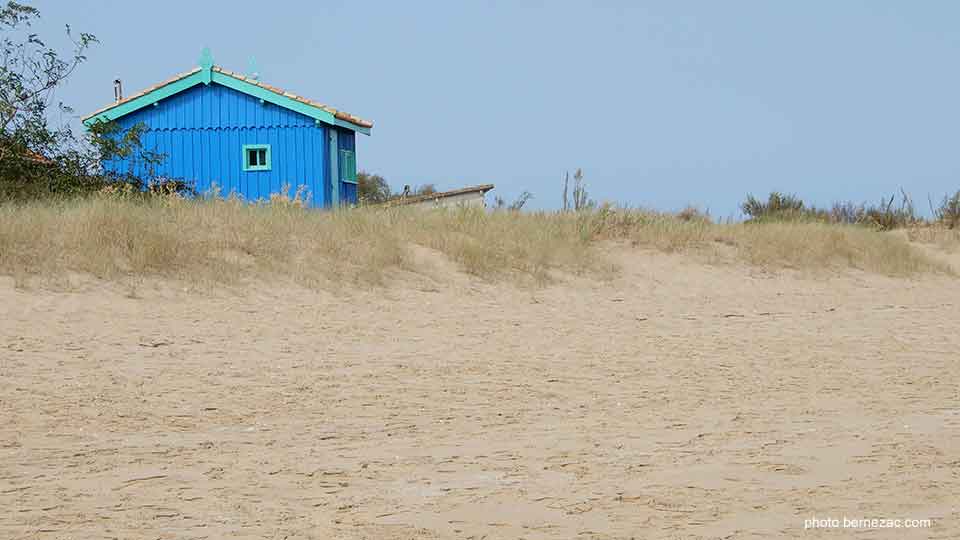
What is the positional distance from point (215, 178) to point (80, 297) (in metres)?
12.2

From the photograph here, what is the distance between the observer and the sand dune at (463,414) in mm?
4707

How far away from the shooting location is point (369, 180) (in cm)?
4009

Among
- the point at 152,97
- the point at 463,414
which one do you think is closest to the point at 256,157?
the point at 152,97

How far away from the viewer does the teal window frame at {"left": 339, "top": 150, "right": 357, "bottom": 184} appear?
22.2 meters

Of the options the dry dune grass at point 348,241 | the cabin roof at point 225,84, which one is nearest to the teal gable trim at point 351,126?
the cabin roof at point 225,84

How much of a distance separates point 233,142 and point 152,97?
165cm

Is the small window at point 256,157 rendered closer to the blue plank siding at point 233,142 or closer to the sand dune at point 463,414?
the blue plank siding at point 233,142

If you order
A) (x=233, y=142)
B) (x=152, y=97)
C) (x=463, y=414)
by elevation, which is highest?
(x=152, y=97)

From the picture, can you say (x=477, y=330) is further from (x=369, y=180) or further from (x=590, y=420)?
(x=369, y=180)

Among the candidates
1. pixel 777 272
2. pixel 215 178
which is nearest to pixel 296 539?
pixel 777 272

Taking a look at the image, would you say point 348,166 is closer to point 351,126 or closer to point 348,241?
point 351,126

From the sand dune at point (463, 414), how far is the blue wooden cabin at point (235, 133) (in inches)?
396

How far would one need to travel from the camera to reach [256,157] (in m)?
21.5

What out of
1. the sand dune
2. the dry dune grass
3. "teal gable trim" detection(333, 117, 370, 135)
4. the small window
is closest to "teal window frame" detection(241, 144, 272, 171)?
the small window
